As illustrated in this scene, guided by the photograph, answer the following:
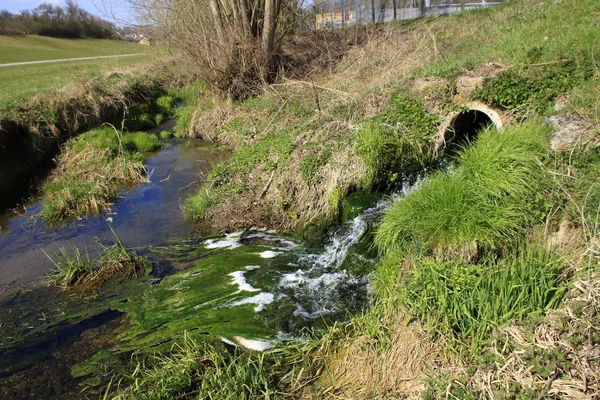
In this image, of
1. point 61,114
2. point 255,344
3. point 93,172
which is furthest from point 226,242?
point 61,114

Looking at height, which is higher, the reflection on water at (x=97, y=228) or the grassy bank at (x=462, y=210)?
the grassy bank at (x=462, y=210)

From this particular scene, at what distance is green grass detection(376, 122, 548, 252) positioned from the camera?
4660 millimetres

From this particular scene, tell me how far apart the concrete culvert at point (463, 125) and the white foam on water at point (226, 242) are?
3906mm

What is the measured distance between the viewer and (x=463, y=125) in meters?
8.29

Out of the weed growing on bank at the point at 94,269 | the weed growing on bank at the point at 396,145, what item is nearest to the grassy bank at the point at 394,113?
the weed growing on bank at the point at 396,145

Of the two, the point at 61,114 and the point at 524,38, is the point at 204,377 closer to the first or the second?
the point at 524,38

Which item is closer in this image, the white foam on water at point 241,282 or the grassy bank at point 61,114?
the white foam on water at point 241,282

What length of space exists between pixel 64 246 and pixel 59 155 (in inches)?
189

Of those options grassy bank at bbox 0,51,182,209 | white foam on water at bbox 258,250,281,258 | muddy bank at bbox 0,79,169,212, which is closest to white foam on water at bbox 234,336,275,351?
white foam on water at bbox 258,250,281,258

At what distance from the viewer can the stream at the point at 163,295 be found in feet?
15.8

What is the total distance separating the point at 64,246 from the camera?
7.48m

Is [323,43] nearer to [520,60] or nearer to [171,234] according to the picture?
[520,60]

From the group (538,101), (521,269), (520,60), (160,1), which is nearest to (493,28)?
(520,60)

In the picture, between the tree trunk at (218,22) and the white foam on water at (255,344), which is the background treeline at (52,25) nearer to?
the tree trunk at (218,22)
